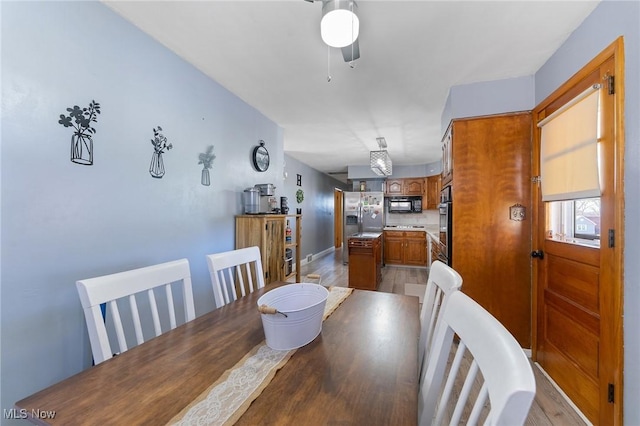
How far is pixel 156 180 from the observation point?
1829 mm

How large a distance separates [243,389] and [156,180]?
63.7 inches

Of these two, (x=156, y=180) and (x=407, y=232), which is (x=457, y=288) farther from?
(x=407, y=232)

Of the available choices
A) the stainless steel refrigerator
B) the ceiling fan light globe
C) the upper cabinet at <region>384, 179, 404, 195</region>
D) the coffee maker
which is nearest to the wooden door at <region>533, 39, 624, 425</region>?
the ceiling fan light globe

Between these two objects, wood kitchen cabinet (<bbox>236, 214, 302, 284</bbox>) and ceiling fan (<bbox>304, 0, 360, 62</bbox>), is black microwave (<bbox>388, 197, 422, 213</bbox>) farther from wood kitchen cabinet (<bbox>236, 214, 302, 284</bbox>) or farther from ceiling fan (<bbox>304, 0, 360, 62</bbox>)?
ceiling fan (<bbox>304, 0, 360, 62</bbox>)

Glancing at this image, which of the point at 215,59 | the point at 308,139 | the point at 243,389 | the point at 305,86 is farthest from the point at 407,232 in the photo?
the point at 243,389

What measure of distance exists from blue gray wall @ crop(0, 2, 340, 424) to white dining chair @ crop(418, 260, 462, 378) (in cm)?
178

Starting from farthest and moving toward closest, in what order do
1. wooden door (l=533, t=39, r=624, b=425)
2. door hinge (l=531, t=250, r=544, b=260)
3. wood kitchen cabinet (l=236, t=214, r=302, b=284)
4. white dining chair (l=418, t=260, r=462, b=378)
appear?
wood kitchen cabinet (l=236, t=214, r=302, b=284), door hinge (l=531, t=250, r=544, b=260), wooden door (l=533, t=39, r=624, b=425), white dining chair (l=418, t=260, r=462, b=378)

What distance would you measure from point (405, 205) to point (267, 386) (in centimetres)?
602

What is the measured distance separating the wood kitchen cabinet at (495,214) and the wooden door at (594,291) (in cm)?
22

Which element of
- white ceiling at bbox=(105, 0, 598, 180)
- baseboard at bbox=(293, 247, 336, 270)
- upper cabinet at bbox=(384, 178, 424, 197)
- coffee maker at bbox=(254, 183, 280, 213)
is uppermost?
white ceiling at bbox=(105, 0, 598, 180)

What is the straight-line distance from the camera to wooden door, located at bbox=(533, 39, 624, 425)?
53.1 inches

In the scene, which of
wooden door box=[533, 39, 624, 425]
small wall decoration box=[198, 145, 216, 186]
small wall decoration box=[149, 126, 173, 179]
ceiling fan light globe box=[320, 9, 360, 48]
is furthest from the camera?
small wall decoration box=[198, 145, 216, 186]

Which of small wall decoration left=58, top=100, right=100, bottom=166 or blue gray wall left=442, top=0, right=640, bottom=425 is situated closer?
blue gray wall left=442, top=0, right=640, bottom=425

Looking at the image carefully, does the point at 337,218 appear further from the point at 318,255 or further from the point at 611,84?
the point at 611,84
